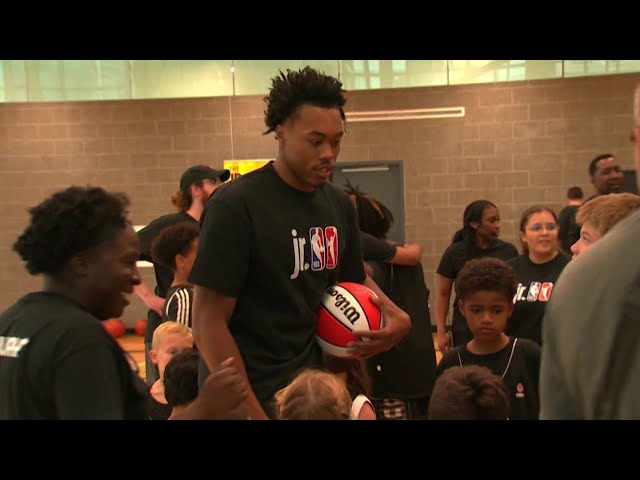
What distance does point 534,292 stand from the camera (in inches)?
163

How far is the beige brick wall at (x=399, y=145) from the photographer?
9430mm

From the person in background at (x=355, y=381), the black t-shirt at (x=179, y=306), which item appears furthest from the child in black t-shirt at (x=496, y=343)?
the black t-shirt at (x=179, y=306)

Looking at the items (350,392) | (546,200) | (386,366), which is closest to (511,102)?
(546,200)

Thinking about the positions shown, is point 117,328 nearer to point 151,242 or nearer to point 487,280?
point 151,242

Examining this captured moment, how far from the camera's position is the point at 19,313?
5.22 feet

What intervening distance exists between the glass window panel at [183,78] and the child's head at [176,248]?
5.96 meters

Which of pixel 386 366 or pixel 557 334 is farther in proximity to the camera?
pixel 386 366

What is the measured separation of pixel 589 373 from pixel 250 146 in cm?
937

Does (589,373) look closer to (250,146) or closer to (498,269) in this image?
(498,269)

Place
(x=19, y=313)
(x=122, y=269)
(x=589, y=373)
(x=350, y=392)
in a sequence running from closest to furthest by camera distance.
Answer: (x=589, y=373) → (x=19, y=313) → (x=122, y=269) → (x=350, y=392)

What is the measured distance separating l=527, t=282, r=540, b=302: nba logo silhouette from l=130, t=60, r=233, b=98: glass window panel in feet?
20.8

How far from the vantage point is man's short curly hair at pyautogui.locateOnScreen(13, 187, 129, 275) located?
5.41ft

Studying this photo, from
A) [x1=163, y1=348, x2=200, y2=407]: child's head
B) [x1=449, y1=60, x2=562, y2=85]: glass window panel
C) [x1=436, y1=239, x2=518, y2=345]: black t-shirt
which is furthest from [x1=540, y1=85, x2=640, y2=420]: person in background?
[x1=449, y1=60, x2=562, y2=85]: glass window panel

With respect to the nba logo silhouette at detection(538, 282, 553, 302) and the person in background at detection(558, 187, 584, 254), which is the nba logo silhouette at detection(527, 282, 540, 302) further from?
the person in background at detection(558, 187, 584, 254)
